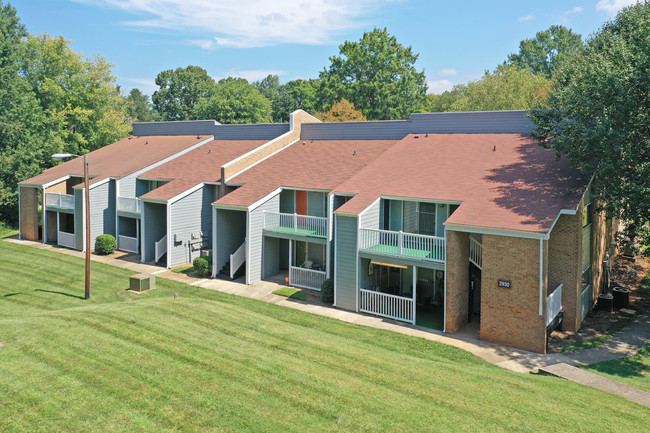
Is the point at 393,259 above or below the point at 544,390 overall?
above

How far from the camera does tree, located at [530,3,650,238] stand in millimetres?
16031

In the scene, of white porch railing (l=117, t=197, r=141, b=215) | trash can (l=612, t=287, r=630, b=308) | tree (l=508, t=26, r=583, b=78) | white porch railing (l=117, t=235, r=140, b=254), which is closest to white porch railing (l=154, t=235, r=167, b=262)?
white porch railing (l=117, t=235, r=140, b=254)

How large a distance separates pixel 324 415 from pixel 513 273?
8.99 meters

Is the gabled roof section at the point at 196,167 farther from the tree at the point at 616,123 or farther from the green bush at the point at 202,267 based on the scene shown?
the tree at the point at 616,123

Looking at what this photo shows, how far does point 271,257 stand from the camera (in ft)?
80.6

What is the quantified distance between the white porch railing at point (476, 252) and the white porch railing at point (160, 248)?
676 inches

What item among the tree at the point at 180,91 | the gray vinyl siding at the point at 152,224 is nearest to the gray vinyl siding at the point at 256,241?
the gray vinyl siding at the point at 152,224

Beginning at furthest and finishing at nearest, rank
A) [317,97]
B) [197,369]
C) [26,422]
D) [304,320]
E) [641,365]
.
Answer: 1. [317,97]
2. [304,320]
3. [641,365]
4. [197,369]
5. [26,422]

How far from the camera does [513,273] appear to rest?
15.8 meters

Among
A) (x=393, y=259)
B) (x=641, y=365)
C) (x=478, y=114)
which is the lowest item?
(x=641, y=365)

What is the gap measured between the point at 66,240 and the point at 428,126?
23.7 metres

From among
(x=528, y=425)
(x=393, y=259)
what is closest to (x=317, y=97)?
(x=393, y=259)

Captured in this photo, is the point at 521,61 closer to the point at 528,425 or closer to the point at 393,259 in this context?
the point at 393,259

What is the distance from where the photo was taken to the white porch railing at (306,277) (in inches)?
878
